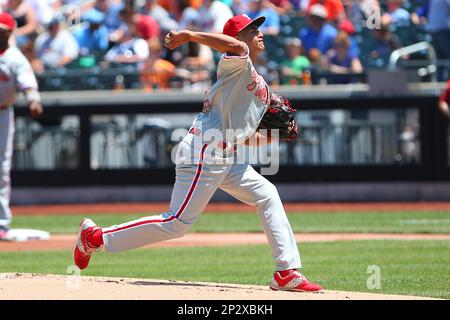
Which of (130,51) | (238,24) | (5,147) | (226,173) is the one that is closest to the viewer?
(238,24)

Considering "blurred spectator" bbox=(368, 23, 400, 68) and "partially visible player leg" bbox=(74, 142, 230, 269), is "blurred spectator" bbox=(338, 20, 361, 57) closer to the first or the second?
"blurred spectator" bbox=(368, 23, 400, 68)

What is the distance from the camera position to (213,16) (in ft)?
55.1

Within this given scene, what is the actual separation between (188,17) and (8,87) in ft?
21.9

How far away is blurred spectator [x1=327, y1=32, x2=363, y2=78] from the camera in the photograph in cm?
1664

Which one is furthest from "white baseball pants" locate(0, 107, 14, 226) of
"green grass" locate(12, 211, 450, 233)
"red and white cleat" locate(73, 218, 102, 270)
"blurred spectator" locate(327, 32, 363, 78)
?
"blurred spectator" locate(327, 32, 363, 78)

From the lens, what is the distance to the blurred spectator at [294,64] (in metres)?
16.8

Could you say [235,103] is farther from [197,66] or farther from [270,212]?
[197,66]

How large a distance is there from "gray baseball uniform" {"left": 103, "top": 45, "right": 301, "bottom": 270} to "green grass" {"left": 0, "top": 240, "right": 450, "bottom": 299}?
95cm

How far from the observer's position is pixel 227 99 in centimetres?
701

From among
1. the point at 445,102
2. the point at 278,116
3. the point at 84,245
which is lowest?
the point at 84,245

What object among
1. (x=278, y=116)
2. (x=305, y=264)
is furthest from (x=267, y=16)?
(x=278, y=116)

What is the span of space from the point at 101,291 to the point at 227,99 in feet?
5.04

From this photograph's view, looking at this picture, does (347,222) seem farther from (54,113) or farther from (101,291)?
(101,291)
